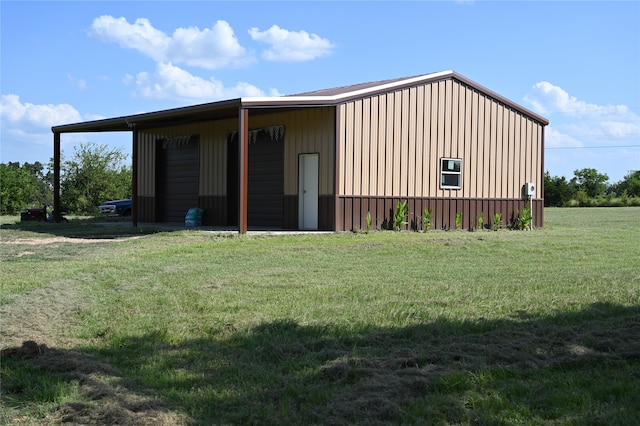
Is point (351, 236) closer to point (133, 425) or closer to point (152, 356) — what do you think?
point (152, 356)

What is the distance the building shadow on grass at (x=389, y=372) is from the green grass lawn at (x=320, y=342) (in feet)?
0.05

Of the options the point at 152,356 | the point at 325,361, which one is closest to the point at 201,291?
the point at 152,356

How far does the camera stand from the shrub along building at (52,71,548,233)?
17.3 m

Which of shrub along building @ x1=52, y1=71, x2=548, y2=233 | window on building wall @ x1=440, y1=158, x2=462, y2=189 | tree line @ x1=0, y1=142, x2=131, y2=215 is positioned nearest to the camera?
shrub along building @ x1=52, y1=71, x2=548, y2=233

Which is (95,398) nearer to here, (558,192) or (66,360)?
→ (66,360)

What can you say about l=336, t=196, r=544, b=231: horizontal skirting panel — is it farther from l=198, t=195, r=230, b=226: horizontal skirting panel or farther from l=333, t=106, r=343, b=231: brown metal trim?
l=198, t=195, r=230, b=226: horizontal skirting panel

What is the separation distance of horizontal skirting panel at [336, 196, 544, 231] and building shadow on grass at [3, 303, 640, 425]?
11.0 metres

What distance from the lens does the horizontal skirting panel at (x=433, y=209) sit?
685 inches

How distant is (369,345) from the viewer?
18.3 ft

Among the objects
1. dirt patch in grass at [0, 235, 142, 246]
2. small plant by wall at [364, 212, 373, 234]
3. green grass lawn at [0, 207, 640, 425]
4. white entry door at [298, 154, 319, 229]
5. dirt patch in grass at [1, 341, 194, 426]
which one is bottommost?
dirt patch in grass at [1, 341, 194, 426]

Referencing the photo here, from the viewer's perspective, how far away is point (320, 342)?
5.64 metres

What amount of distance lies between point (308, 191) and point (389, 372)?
13.8 meters

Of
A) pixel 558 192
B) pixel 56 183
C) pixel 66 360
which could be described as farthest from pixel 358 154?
pixel 558 192

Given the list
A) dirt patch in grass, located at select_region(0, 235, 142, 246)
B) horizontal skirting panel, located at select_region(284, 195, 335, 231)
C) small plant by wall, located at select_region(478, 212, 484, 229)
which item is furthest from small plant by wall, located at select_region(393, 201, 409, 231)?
dirt patch in grass, located at select_region(0, 235, 142, 246)
